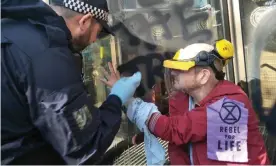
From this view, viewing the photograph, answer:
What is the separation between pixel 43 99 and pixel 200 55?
3.47 ft

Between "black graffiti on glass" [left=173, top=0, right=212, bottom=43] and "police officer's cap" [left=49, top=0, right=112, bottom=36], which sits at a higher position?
"police officer's cap" [left=49, top=0, right=112, bottom=36]

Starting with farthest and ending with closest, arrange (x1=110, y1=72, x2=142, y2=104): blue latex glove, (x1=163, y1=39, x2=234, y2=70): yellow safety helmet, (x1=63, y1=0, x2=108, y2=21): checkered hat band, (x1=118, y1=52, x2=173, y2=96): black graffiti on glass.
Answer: (x1=118, y1=52, x2=173, y2=96): black graffiti on glass → (x1=163, y1=39, x2=234, y2=70): yellow safety helmet → (x1=110, y1=72, x2=142, y2=104): blue latex glove → (x1=63, y1=0, x2=108, y2=21): checkered hat band

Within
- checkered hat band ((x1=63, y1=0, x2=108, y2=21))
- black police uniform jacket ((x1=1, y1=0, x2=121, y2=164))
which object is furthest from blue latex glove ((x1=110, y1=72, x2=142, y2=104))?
checkered hat band ((x1=63, y1=0, x2=108, y2=21))

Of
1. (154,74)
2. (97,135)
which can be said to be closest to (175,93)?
(154,74)

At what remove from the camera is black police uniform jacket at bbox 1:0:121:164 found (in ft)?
4.90

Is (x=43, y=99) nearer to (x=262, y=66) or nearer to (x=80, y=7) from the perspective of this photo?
(x=80, y=7)

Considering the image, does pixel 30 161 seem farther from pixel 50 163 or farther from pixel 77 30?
pixel 77 30

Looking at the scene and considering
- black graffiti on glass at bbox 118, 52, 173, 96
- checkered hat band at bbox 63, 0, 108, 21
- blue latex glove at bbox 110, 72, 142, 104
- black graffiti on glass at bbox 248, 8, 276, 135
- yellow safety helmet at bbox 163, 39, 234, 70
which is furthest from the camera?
black graffiti on glass at bbox 118, 52, 173, 96

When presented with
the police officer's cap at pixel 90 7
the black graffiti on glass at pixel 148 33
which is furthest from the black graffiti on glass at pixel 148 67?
the police officer's cap at pixel 90 7

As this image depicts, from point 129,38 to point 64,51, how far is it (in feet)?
5.75

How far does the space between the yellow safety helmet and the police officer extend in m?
0.64

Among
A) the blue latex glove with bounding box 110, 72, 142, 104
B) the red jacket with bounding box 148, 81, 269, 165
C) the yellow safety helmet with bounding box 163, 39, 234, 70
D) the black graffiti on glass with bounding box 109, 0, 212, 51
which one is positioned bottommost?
the red jacket with bounding box 148, 81, 269, 165

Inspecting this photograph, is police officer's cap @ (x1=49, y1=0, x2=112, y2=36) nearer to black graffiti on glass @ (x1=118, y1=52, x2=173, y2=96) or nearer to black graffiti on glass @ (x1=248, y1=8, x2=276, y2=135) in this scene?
black graffiti on glass @ (x1=118, y1=52, x2=173, y2=96)

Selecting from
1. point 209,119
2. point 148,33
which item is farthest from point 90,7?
point 148,33
